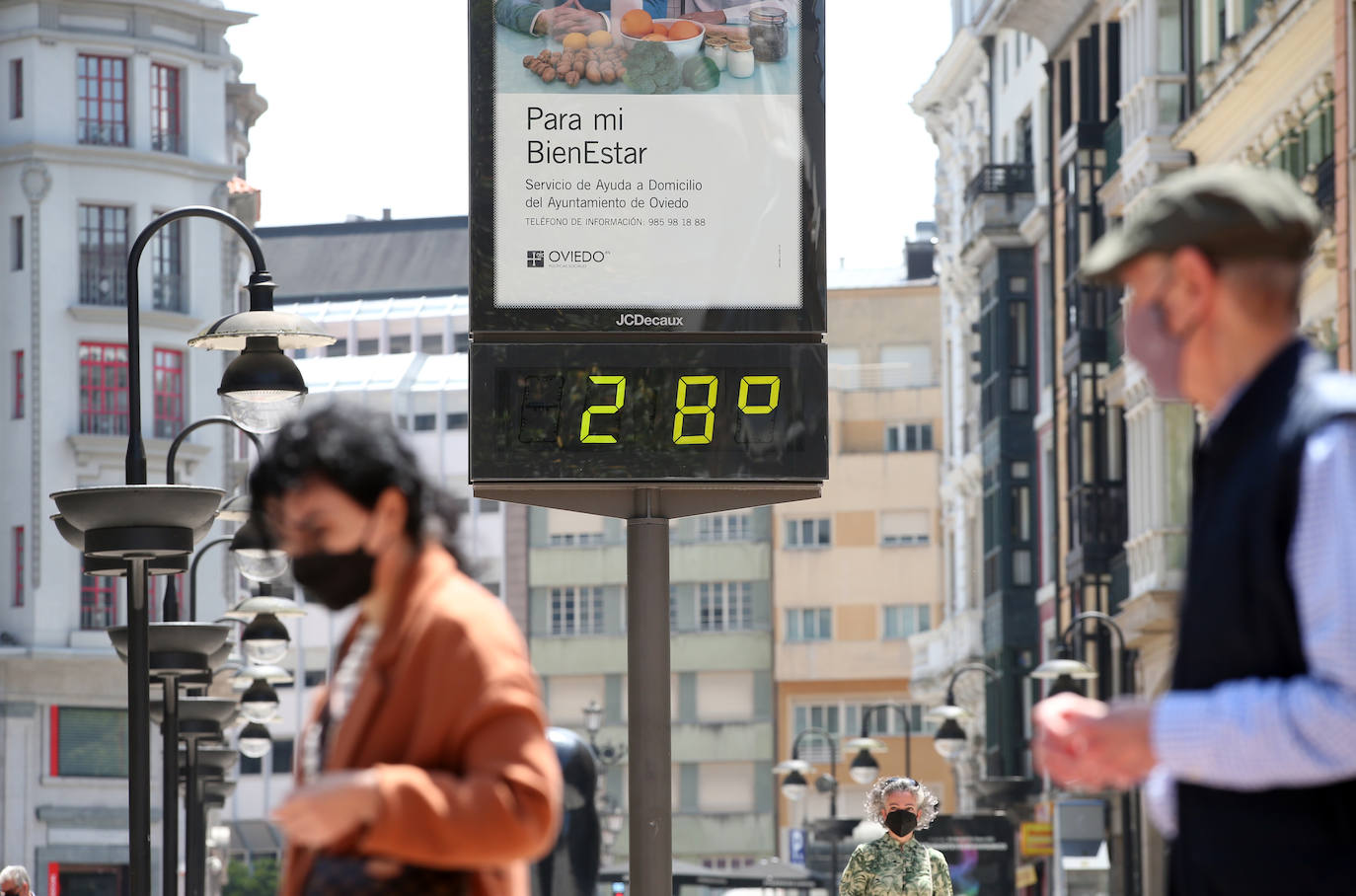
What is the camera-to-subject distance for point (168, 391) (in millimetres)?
66188

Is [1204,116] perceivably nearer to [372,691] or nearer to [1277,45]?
[1277,45]

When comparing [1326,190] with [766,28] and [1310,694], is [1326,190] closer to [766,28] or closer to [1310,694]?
[766,28]

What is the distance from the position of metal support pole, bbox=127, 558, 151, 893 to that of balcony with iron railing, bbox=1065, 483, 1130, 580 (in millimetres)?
32372

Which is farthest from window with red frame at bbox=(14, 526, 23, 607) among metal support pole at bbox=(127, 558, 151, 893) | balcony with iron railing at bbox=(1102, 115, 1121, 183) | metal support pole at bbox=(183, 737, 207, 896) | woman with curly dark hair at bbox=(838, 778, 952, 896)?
woman with curly dark hair at bbox=(838, 778, 952, 896)

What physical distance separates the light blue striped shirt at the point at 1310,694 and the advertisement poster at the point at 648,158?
9.53 metres

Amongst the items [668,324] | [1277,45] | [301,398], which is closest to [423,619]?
[668,324]

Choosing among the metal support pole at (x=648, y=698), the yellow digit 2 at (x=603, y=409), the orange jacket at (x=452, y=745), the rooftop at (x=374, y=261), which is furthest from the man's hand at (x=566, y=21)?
the rooftop at (x=374, y=261)

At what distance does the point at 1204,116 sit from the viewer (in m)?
37.9

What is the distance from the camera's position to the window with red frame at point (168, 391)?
216 feet

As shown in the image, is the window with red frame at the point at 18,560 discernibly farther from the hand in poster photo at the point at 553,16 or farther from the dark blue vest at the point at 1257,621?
the dark blue vest at the point at 1257,621

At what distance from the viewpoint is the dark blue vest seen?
4125 millimetres

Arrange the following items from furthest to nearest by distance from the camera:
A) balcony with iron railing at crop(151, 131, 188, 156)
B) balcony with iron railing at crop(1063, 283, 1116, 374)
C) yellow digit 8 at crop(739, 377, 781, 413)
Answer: balcony with iron railing at crop(151, 131, 188, 156) < balcony with iron railing at crop(1063, 283, 1116, 374) < yellow digit 8 at crop(739, 377, 781, 413)

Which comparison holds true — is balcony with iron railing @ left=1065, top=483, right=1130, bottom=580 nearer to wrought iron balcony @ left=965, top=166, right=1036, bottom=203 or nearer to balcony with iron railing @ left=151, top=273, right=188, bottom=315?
wrought iron balcony @ left=965, top=166, right=1036, bottom=203

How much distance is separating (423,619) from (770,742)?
310ft
